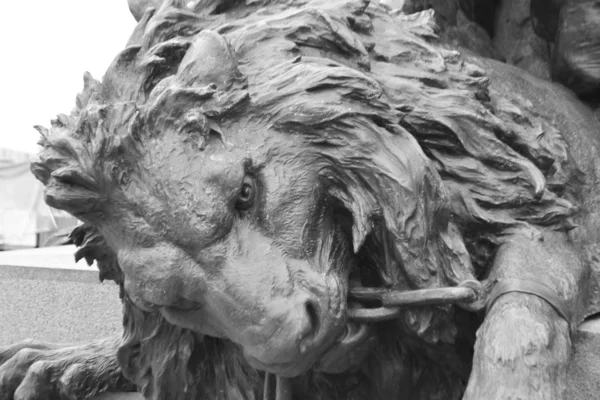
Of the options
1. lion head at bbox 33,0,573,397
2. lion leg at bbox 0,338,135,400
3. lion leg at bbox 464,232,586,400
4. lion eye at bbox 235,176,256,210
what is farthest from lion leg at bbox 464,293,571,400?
lion leg at bbox 0,338,135,400

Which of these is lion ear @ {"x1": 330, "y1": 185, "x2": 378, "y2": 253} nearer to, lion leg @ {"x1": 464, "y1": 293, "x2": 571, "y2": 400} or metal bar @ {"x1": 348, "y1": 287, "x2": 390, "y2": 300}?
metal bar @ {"x1": 348, "y1": 287, "x2": 390, "y2": 300}

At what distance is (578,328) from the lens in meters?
1.48

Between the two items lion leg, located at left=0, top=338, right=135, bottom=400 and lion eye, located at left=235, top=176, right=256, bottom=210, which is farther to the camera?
lion leg, located at left=0, top=338, right=135, bottom=400

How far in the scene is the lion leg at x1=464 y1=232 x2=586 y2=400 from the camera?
1.21m

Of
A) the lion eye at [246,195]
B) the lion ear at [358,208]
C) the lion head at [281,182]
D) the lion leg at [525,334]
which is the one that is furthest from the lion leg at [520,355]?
the lion eye at [246,195]

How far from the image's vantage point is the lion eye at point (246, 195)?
1.27 metres

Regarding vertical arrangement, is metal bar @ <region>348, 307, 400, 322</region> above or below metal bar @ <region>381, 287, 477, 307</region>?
below

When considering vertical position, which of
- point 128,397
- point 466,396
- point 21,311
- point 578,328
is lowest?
point 21,311

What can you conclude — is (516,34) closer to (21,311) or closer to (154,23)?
(154,23)

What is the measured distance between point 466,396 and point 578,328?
36 cm

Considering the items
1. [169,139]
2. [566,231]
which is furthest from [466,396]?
[169,139]

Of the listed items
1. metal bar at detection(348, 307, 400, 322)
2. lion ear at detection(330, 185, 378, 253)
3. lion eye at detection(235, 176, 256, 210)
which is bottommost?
metal bar at detection(348, 307, 400, 322)

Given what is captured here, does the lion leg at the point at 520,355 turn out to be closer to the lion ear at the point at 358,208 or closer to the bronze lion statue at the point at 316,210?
the bronze lion statue at the point at 316,210

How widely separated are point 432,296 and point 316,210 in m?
0.24
